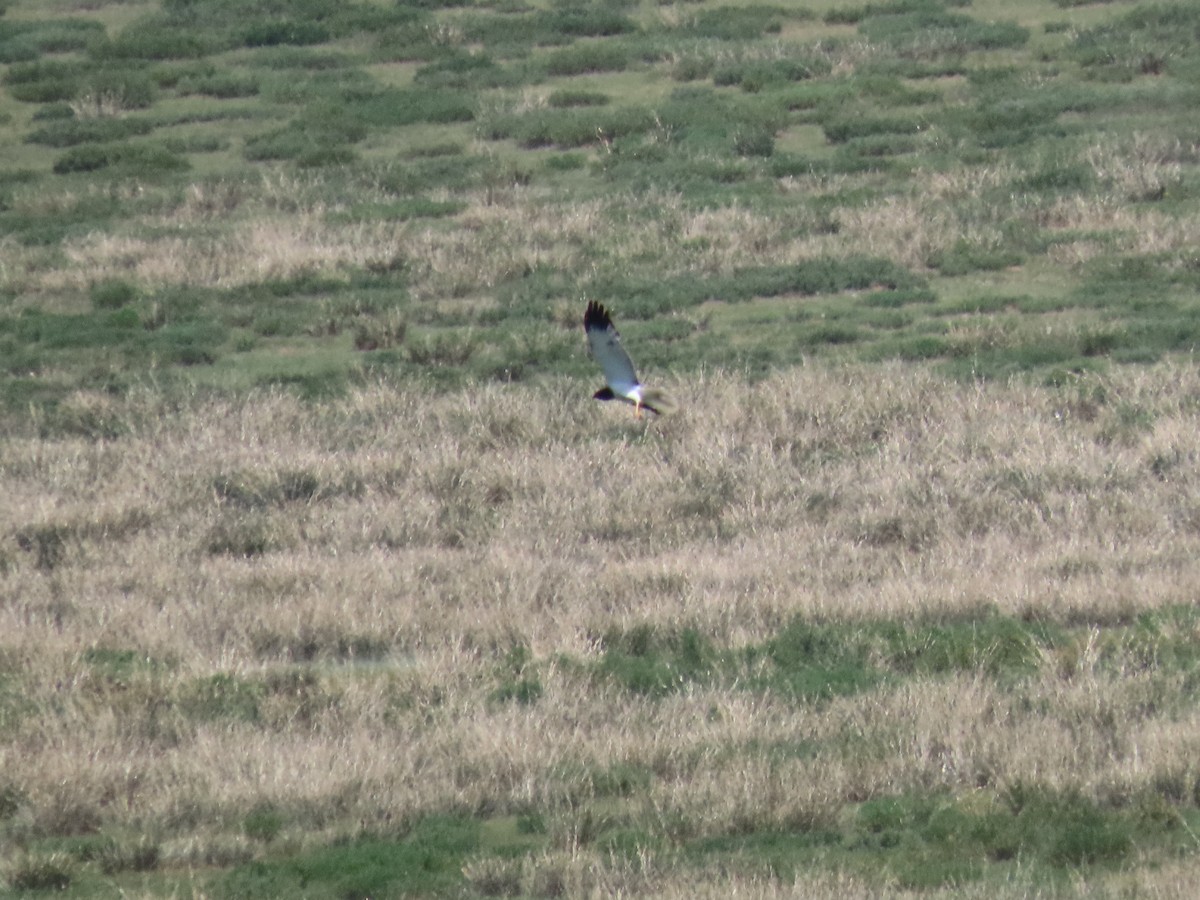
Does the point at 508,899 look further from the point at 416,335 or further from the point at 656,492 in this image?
the point at 416,335

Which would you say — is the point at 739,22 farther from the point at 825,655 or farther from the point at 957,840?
the point at 957,840

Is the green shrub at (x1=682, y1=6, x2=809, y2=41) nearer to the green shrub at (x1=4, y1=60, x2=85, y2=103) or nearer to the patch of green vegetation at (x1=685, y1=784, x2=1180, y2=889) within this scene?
the green shrub at (x1=4, y1=60, x2=85, y2=103)

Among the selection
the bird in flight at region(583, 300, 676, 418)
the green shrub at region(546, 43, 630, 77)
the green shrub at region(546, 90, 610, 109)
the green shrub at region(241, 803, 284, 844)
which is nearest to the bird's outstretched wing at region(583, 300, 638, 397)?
the bird in flight at region(583, 300, 676, 418)

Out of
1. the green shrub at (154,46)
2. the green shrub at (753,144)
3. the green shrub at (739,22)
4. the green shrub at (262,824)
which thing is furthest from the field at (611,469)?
the green shrub at (154,46)

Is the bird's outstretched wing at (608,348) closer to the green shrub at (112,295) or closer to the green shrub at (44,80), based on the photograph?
the green shrub at (112,295)

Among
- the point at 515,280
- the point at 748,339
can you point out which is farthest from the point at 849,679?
the point at 515,280

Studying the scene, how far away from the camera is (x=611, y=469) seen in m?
12.3

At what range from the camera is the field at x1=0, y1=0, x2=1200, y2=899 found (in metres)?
6.68

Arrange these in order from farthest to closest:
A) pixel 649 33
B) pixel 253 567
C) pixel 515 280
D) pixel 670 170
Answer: pixel 649 33
pixel 670 170
pixel 515 280
pixel 253 567

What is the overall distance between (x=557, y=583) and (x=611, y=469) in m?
2.53

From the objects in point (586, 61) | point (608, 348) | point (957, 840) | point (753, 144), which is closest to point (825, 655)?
point (608, 348)

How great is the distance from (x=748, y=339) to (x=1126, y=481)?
521 cm

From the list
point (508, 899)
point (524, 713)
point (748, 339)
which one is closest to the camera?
point (508, 899)

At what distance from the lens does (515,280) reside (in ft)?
58.6
